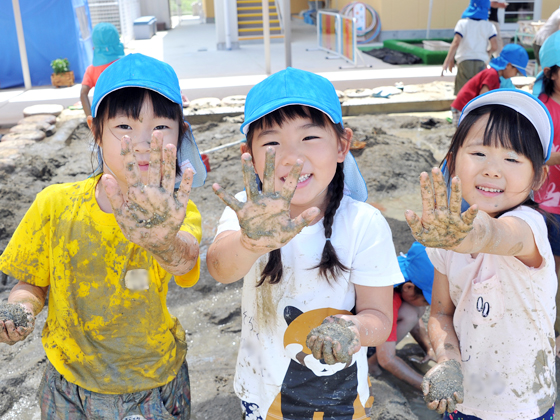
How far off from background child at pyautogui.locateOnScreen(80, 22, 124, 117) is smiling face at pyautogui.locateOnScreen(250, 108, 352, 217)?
461 centimetres

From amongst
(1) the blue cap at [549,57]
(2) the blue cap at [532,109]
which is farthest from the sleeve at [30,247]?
(1) the blue cap at [549,57]

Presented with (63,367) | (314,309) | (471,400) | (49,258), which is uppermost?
(49,258)

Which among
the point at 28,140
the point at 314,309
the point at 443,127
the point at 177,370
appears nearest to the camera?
the point at 314,309

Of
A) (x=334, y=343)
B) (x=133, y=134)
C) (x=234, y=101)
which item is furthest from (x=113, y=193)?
(x=234, y=101)

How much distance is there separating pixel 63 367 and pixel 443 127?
623 centimetres

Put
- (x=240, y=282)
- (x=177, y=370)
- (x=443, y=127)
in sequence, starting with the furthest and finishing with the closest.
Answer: (x=443, y=127) → (x=240, y=282) → (x=177, y=370)

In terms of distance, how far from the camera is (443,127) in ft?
22.7

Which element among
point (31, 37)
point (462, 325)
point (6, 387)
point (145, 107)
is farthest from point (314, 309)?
point (31, 37)

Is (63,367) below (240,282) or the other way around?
the other way around

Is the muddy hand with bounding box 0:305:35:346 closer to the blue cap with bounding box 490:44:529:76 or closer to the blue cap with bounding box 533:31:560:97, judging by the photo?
the blue cap with bounding box 533:31:560:97

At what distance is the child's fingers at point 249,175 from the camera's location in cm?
116

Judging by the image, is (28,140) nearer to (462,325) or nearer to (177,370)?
(177,370)

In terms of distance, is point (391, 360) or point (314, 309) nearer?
point (314, 309)

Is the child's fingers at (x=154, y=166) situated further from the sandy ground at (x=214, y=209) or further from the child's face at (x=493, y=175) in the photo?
the sandy ground at (x=214, y=209)
